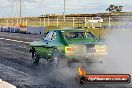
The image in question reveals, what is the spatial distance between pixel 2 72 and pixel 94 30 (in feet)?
70.5

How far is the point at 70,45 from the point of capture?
13641 millimetres

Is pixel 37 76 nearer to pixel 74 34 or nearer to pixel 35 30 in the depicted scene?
pixel 74 34

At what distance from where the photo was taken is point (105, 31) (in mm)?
32375

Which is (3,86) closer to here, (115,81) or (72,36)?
(115,81)

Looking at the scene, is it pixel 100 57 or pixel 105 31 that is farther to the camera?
pixel 105 31

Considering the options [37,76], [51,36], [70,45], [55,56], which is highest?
[51,36]

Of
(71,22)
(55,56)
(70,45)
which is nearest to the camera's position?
(70,45)

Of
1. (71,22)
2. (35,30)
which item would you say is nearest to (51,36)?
(71,22)

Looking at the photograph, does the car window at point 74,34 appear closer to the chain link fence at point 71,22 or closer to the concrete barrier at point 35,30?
the chain link fence at point 71,22

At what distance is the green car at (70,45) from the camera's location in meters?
13.6

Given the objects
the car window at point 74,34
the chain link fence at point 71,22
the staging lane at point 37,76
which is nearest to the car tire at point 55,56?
the staging lane at point 37,76

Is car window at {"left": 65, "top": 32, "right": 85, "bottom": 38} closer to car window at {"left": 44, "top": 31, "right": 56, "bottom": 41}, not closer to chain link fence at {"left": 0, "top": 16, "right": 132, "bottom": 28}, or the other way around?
car window at {"left": 44, "top": 31, "right": 56, "bottom": 41}

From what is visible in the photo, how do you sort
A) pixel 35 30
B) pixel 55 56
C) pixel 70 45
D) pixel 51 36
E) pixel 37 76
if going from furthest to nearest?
pixel 35 30 < pixel 51 36 < pixel 55 56 < pixel 70 45 < pixel 37 76

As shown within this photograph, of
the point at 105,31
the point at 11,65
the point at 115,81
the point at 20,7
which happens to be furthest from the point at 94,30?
the point at 20,7
